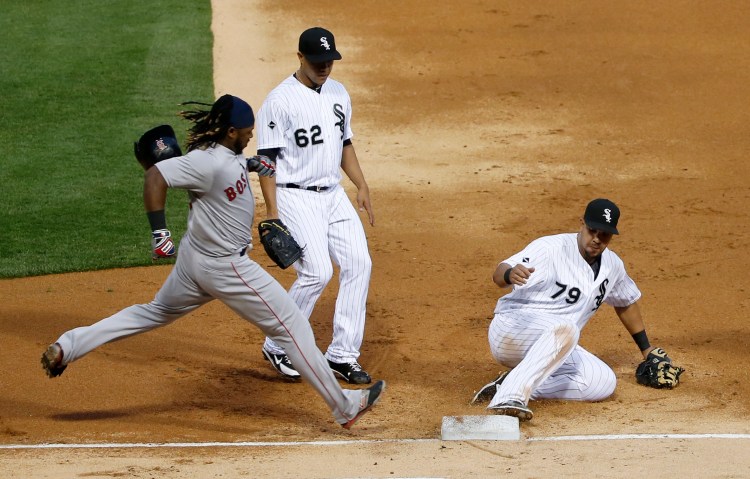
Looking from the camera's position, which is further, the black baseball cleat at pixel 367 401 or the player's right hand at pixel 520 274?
the player's right hand at pixel 520 274

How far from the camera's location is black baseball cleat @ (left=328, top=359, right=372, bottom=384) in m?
6.86

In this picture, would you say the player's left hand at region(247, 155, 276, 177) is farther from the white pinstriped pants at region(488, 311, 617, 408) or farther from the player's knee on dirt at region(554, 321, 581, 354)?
the player's knee on dirt at region(554, 321, 581, 354)

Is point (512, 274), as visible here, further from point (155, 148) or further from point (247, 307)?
point (155, 148)

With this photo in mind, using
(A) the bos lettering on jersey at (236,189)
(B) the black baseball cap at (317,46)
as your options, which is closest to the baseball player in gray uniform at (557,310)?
(A) the bos lettering on jersey at (236,189)

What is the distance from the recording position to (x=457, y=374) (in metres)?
7.11

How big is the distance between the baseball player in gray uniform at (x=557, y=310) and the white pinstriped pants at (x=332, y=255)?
83cm

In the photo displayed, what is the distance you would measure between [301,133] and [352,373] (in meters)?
1.43

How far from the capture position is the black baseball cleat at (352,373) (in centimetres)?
686

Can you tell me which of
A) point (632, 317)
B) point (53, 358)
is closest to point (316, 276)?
point (53, 358)

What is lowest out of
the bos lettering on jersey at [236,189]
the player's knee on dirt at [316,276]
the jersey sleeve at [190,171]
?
the player's knee on dirt at [316,276]

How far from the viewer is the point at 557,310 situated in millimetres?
6523

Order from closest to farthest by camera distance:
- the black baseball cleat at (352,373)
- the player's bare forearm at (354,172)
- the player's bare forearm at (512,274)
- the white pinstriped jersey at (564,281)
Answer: the player's bare forearm at (512,274), the white pinstriped jersey at (564,281), the black baseball cleat at (352,373), the player's bare forearm at (354,172)

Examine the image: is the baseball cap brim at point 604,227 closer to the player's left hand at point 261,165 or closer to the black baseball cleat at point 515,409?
the black baseball cleat at point 515,409

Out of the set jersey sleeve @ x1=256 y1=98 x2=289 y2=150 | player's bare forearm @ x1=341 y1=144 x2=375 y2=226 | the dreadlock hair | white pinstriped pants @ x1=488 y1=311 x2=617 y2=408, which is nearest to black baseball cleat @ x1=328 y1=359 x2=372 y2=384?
white pinstriped pants @ x1=488 y1=311 x2=617 y2=408
